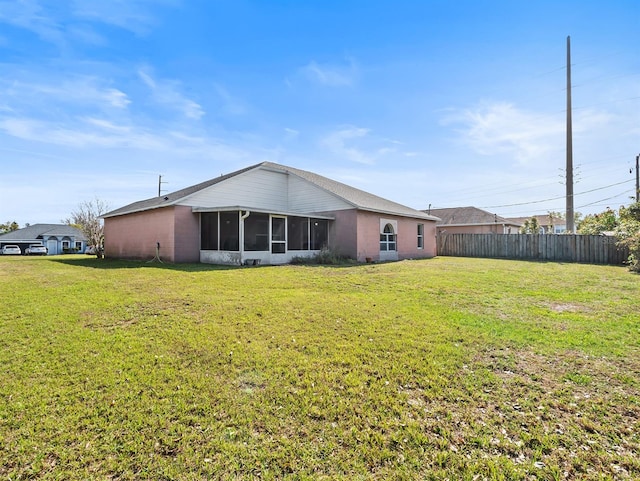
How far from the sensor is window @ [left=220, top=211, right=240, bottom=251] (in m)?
14.0

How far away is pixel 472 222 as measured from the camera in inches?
1224

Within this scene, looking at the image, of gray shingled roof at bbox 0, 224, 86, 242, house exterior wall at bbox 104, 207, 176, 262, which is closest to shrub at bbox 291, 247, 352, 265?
house exterior wall at bbox 104, 207, 176, 262

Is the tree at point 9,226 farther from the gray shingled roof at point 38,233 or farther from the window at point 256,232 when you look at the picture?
the window at point 256,232

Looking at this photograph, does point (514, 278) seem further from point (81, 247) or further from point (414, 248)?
point (81, 247)

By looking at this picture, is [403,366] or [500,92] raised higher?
[500,92]

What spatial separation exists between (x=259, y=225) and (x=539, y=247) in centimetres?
1670

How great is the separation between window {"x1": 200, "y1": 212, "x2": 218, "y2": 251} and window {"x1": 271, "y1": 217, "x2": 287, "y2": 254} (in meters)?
2.56

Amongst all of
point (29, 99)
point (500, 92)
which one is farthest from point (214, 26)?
point (500, 92)

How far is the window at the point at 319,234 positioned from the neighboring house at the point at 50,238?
37091mm

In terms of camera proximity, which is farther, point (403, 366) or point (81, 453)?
point (403, 366)

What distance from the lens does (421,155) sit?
19438 millimetres

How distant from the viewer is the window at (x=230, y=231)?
45.9 ft

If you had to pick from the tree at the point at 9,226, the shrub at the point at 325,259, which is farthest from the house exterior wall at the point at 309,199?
the tree at the point at 9,226

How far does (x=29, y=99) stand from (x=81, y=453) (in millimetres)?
12700
